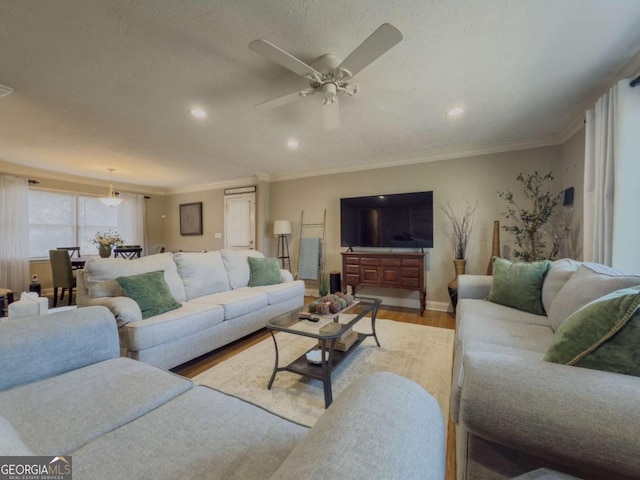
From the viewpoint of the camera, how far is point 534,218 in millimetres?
3252

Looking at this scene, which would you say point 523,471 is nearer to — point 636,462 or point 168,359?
point 636,462

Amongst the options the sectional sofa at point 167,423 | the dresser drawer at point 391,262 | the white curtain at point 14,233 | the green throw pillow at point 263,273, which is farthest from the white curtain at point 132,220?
the sectional sofa at point 167,423

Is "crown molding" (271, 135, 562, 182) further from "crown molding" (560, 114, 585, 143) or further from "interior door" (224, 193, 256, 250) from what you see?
"interior door" (224, 193, 256, 250)

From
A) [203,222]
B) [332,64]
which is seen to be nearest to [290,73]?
[332,64]

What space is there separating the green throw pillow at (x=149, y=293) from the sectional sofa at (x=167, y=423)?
2.87ft

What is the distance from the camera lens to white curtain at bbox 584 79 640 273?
1956 millimetres

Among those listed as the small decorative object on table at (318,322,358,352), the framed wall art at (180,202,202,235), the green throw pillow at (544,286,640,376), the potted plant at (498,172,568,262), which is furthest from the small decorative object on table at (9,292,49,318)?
the framed wall art at (180,202,202,235)

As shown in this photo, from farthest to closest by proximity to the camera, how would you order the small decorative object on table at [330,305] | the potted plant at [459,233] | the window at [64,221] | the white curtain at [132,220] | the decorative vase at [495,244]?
1. the white curtain at [132,220]
2. the window at [64,221]
3. the potted plant at [459,233]
4. the decorative vase at [495,244]
5. the small decorative object on table at [330,305]

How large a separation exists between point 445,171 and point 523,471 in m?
3.79

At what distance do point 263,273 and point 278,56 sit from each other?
8.20 ft

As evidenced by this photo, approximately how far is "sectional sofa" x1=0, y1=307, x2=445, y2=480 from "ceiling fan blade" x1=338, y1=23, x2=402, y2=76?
1564 mm

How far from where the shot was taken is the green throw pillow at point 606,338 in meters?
0.86

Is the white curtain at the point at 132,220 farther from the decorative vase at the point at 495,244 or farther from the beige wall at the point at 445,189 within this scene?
the decorative vase at the point at 495,244

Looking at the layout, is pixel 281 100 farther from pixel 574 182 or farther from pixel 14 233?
pixel 14 233
